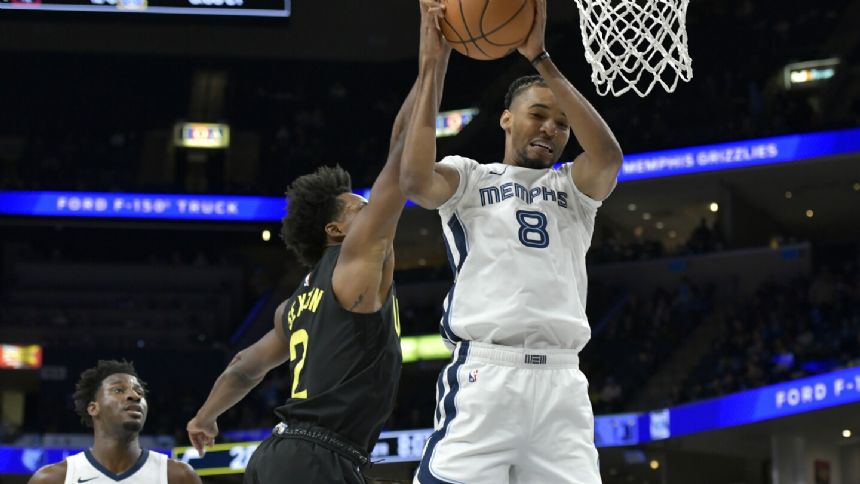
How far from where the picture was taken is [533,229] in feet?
12.2

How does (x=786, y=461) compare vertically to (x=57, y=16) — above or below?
below

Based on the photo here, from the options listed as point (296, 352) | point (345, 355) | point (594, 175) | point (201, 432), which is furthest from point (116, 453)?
point (594, 175)

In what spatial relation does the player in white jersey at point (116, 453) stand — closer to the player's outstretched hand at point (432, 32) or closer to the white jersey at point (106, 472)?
A: the white jersey at point (106, 472)

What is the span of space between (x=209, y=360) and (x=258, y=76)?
8.13 m

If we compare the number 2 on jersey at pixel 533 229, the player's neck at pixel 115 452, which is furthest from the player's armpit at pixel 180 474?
the number 2 on jersey at pixel 533 229

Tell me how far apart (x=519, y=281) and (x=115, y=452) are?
310 cm

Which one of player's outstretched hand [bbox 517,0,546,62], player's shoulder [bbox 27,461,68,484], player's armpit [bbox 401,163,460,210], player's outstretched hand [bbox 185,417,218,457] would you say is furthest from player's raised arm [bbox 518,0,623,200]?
player's shoulder [bbox 27,461,68,484]

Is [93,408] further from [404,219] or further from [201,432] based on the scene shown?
[404,219]

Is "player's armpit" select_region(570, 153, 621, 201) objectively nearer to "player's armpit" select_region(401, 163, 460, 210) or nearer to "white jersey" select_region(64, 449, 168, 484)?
"player's armpit" select_region(401, 163, 460, 210)

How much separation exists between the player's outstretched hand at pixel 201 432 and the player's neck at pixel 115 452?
1.68 metres

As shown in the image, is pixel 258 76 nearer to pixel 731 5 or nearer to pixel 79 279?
pixel 79 279

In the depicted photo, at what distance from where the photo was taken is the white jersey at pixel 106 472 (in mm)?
5809

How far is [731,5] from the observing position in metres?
24.0

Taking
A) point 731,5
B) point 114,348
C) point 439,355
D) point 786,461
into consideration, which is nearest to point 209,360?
point 114,348
